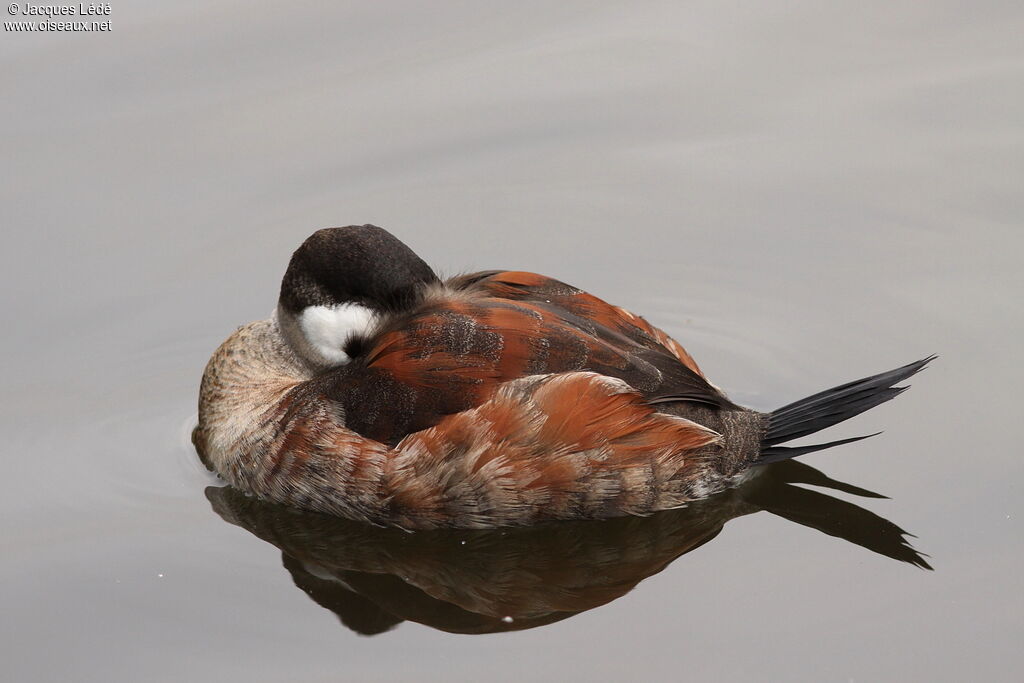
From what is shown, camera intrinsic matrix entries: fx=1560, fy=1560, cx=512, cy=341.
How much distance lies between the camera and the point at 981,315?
24.6 ft

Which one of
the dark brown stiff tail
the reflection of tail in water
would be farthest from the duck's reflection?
the dark brown stiff tail

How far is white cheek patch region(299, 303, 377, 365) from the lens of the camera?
669cm

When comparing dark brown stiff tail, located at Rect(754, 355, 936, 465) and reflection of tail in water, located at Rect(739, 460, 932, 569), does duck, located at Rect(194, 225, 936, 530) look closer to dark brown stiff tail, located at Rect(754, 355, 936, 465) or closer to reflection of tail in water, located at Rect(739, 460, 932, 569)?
dark brown stiff tail, located at Rect(754, 355, 936, 465)

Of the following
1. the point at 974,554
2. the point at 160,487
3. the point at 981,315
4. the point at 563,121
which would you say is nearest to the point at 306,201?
the point at 563,121

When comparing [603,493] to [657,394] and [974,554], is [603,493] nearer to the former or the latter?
[657,394]

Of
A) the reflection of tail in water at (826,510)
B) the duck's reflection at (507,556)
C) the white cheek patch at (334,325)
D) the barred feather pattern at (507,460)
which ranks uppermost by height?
the white cheek patch at (334,325)

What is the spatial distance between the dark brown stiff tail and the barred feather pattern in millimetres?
275

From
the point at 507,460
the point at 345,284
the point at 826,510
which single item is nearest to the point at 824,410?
the point at 826,510

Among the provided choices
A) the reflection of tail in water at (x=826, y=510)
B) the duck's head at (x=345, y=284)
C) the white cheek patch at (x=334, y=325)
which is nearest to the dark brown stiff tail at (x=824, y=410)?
the reflection of tail in water at (x=826, y=510)

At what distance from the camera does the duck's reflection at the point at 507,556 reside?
6105mm

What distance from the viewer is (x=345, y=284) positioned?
6648mm

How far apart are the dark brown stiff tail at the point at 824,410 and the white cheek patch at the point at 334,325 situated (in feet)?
5.82

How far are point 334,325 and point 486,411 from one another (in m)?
0.94

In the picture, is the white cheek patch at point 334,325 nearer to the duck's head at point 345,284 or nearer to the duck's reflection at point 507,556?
the duck's head at point 345,284
